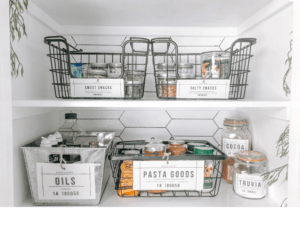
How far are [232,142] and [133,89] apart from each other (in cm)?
49

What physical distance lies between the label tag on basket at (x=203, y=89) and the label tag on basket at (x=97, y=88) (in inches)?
8.7

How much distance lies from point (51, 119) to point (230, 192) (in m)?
0.87

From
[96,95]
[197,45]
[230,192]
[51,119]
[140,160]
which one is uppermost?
[197,45]

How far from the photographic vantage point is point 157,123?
1.17 m

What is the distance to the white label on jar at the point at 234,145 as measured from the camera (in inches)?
37.5

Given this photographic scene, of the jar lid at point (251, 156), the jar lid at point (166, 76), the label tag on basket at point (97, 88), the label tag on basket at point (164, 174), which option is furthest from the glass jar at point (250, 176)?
the label tag on basket at point (97, 88)

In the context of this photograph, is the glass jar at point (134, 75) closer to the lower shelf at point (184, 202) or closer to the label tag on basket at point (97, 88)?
the label tag on basket at point (97, 88)

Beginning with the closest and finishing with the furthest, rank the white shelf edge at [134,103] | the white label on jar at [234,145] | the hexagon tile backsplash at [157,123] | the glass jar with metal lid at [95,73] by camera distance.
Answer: the white shelf edge at [134,103], the glass jar with metal lid at [95,73], the white label on jar at [234,145], the hexagon tile backsplash at [157,123]

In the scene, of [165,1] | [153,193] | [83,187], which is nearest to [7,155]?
[83,187]

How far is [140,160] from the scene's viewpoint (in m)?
0.79

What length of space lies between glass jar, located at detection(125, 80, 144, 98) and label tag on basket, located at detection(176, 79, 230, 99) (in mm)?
147

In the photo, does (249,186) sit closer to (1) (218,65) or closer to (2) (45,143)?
(1) (218,65)
